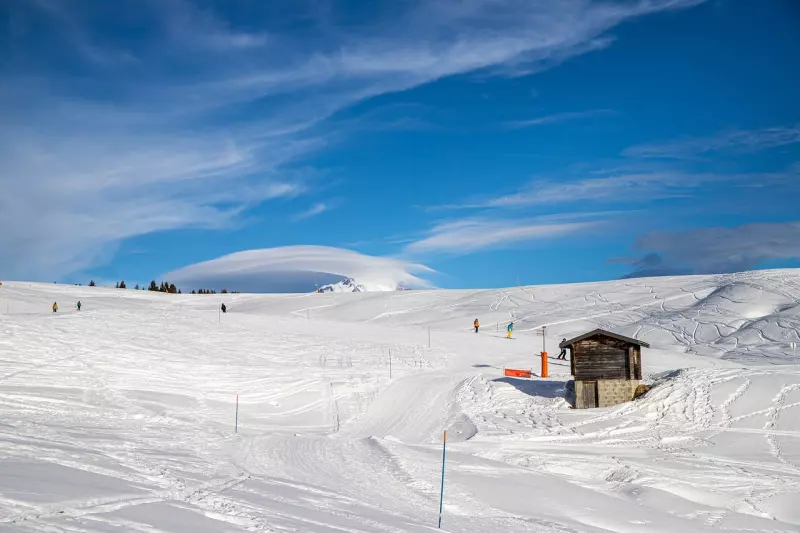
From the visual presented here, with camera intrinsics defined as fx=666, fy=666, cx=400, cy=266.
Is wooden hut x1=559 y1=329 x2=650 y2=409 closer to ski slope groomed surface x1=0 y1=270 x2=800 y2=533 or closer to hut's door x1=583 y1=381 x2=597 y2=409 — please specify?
hut's door x1=583 y1=381 x2=597 y2=409

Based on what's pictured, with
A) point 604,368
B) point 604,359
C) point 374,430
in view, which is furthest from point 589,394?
point 374,430

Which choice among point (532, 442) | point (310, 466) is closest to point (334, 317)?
point (532, 442)

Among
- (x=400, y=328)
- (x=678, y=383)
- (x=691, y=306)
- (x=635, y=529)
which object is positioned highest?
(x=691, y=306)

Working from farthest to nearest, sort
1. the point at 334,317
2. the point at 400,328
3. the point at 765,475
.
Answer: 1. the point at 334,317
2. the point at 400,328
3. the point at 765,475

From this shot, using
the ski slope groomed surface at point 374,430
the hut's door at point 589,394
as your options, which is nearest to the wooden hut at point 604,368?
the hut's door at point 589,394

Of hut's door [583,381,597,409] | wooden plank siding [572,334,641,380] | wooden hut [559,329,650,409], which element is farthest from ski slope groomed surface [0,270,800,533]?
wooden plank siding [572,334,641,380]

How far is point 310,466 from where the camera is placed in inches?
672

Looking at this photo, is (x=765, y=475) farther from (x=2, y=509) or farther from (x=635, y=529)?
(x=2, y=509)

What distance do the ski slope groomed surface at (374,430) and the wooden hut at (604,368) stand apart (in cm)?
98

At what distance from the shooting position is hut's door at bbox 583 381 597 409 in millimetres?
29094

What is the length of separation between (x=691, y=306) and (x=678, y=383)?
36.9 metres

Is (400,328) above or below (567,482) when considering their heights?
above

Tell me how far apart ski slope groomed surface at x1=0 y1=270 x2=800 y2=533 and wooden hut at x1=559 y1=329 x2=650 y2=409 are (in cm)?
98

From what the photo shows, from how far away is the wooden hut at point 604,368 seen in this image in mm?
29141
